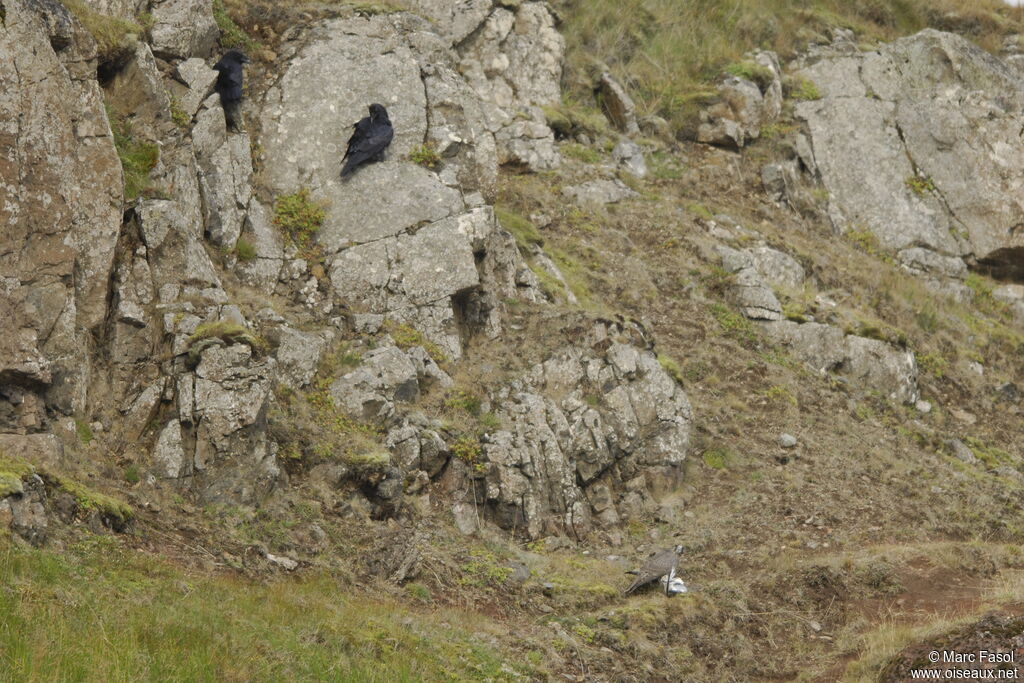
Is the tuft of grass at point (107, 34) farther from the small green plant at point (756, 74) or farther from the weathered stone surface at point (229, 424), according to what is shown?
the small green plant at point (756, 74)

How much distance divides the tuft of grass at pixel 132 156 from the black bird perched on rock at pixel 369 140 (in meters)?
3.43

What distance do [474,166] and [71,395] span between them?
27.8ft

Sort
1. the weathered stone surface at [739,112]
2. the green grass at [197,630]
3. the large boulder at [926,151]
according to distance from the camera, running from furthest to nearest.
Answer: the weathered stone surface at [739,112] < the large boulder at [926,151] < the green grass at [197,630]

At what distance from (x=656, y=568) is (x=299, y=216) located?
780cm

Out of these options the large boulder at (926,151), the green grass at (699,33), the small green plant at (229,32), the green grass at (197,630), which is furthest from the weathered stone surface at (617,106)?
the green grass at (197,630)

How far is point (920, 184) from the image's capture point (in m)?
23.7

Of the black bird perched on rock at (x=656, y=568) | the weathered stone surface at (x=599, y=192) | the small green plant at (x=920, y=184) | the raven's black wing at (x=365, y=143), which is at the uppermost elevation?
the raven's black wing at (x=365, y=143)

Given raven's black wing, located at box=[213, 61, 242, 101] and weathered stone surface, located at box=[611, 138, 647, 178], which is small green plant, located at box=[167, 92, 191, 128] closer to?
raven's black wing, located at box=[213, 61, 242, 101]

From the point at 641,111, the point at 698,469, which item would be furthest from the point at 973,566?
the point at 641,111

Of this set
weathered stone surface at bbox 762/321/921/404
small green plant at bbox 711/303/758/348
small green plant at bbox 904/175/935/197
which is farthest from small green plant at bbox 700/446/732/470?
small green plant at bbox 904/175/935/197

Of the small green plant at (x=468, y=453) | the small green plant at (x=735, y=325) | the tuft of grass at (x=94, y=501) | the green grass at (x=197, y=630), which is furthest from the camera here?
the small green plant at (x=735, y=325)

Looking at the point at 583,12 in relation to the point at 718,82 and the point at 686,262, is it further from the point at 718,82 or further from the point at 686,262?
the point at 686,262

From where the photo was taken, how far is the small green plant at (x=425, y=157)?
1573 cm

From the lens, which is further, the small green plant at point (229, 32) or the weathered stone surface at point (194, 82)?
the small green plant at point (229, 32)
